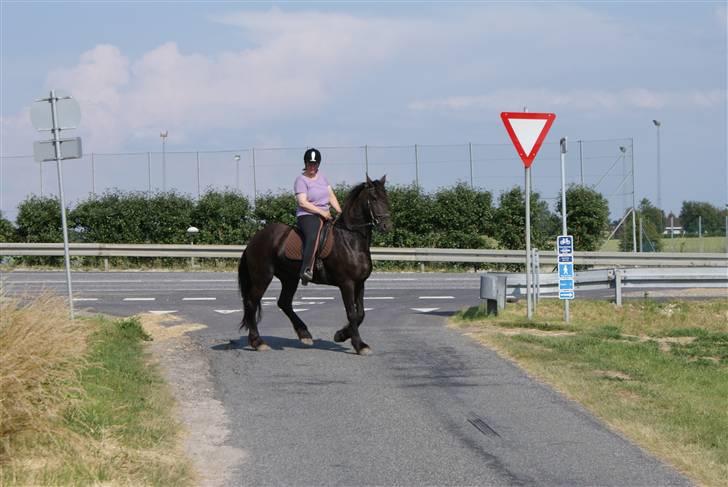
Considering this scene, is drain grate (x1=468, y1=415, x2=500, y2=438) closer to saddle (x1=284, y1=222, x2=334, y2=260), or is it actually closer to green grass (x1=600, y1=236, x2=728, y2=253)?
saddle (x1=284, y1=222, x2=334, y2=260)

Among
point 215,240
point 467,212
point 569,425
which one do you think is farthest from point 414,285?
point 569,425

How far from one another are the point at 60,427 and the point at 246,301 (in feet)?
23.3

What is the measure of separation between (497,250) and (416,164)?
7876 mm

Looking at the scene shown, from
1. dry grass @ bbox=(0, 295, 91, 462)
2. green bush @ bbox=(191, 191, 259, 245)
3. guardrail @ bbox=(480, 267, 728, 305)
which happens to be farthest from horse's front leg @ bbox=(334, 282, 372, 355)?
green bush @ bbox=(191, 191, 259, 245)

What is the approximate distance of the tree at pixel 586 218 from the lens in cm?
3703

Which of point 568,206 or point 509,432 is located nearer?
point 509,432

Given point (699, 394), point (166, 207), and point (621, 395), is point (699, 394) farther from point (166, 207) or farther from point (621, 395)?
point (166, 207)

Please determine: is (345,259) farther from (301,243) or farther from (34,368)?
(34,368)

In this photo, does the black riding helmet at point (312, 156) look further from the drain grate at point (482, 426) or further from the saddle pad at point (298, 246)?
the drain grate at point (482, 426)

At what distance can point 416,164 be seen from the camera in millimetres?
41469

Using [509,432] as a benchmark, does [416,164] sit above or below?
above

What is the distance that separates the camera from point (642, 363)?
521 inches

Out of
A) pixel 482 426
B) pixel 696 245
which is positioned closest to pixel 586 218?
pixel 696 245

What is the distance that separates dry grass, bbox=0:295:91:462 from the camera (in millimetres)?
7578
